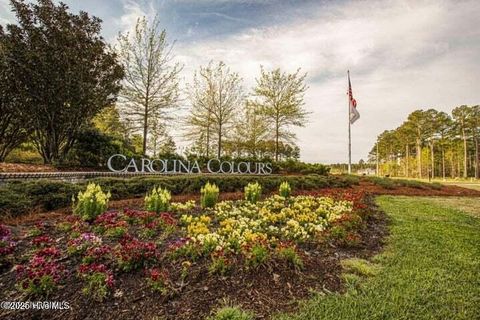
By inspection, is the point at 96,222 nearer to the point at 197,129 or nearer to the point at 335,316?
the point at 335,316

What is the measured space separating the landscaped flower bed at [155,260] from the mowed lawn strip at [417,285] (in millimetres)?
375

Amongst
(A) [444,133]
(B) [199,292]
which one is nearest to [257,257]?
(B) [199,292]

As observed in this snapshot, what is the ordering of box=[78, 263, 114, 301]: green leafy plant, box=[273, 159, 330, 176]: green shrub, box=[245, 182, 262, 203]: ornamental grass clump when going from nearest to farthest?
box=[78, 263, 114, 301]: green leafy plant, box=[245, 182, 262, 203]: ornamental grass clump, box=[273, 159, 330, 176]: green shrub

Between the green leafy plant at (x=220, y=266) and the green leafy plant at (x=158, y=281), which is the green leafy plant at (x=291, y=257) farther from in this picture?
the green leafy plant at (x=158, y=281)

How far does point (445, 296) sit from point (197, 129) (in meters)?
17.8

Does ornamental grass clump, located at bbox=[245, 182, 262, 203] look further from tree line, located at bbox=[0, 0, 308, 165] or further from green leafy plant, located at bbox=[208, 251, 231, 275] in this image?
tree line, located at bbox=[0, 0, 308, 165]

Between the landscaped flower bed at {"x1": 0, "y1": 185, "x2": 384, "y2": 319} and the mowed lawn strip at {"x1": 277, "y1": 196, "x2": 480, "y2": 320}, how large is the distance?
37cm

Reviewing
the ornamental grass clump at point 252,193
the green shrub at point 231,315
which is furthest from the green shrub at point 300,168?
the green shrub at point 231,315

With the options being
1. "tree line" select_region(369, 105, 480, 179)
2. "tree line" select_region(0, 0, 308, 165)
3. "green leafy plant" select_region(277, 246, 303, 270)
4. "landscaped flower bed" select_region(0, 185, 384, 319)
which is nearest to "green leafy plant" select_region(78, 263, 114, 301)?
"landscaped flower bed" select_region(0, 185, 384, 319)

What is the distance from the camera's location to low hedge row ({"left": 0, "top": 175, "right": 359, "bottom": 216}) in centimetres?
533

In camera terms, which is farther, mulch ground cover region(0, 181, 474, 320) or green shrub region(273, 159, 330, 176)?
green shrub region(273, 159, 330, 176)

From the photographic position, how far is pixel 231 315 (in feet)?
7.89

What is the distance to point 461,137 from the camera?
141ft

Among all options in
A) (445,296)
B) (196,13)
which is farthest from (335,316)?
(196,13)
